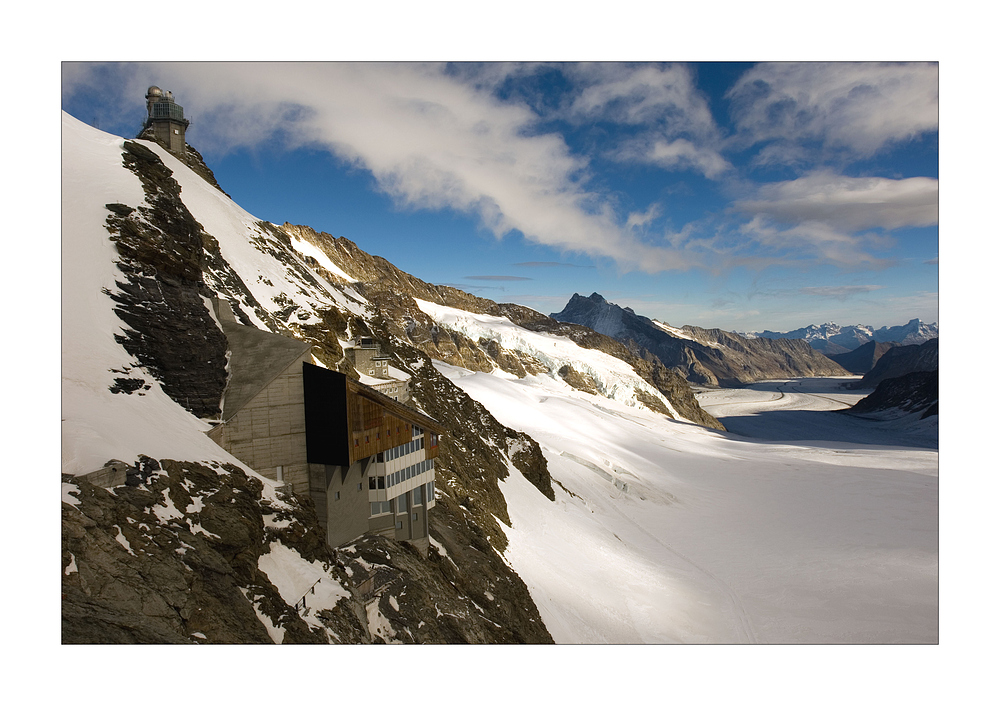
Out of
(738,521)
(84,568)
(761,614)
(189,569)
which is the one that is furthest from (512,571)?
(738,521)

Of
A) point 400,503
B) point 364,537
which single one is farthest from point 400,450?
point 364,537

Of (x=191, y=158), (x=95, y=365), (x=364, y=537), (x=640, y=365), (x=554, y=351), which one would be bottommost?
(x=364, y=537)

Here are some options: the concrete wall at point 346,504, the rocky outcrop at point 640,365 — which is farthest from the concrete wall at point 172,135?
the rocky outcrop at point 640,365

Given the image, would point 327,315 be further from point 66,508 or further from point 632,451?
point 632,451

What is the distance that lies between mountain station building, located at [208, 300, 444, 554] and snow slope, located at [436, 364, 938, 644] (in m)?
11.4

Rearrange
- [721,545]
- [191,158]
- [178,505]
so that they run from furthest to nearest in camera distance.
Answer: [191,158], [721,545], [178,505]

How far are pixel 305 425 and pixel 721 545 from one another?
112 ft

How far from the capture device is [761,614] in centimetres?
2578

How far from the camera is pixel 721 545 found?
38.0 meters

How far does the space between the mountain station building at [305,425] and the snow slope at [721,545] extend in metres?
11.4

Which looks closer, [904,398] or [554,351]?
[554,351]

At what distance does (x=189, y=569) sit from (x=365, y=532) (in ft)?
28.0

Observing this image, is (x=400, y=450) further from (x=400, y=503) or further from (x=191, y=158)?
(x=191, y=158)

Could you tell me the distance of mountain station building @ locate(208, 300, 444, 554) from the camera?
52.3 ft
